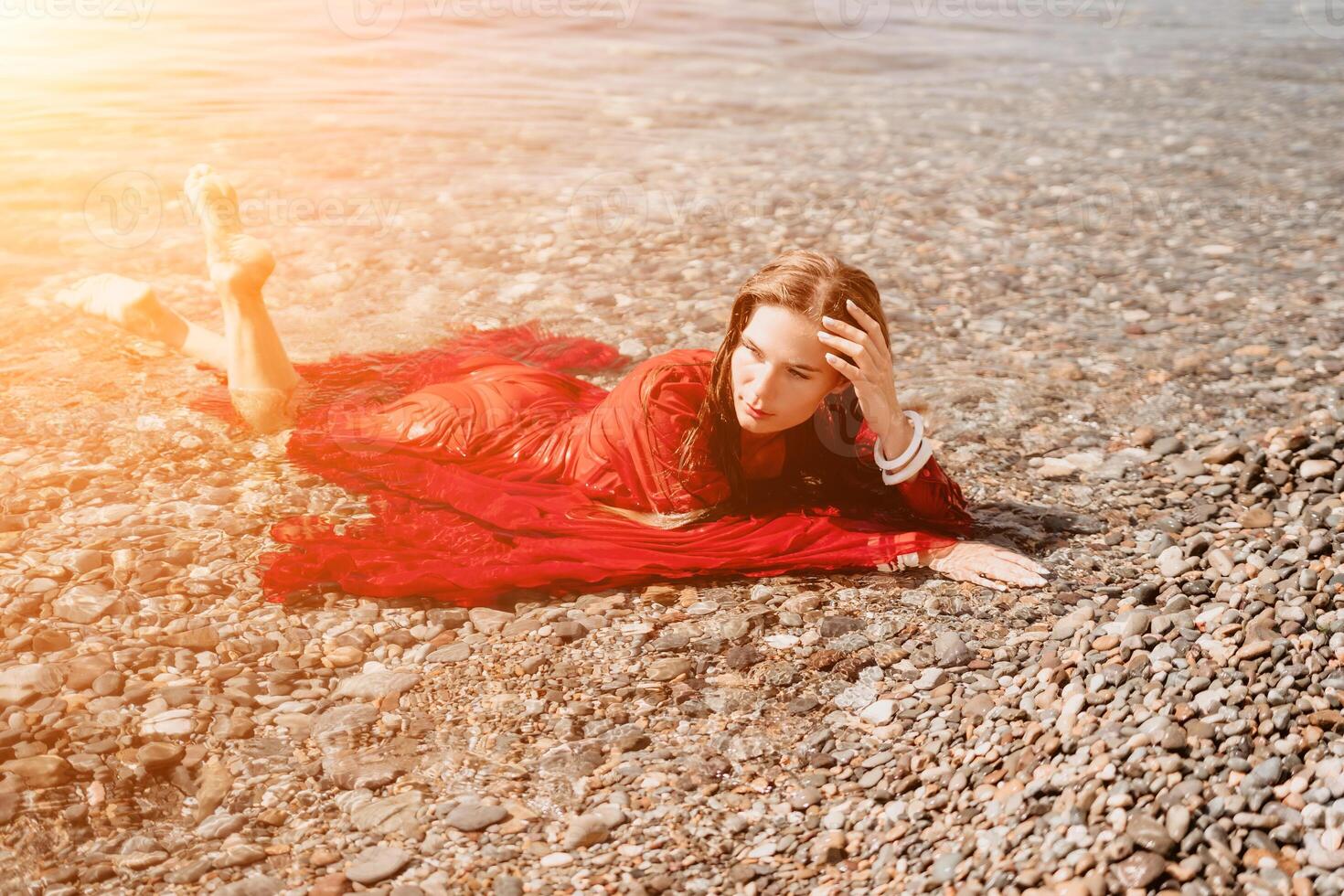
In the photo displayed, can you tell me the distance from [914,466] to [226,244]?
14.9 ft

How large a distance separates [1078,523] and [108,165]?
12.6 metres

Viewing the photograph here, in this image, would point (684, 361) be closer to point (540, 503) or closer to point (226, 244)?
point (540, 503)

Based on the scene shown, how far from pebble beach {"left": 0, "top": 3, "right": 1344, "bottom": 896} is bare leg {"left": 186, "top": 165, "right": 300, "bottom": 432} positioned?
0.93 feet

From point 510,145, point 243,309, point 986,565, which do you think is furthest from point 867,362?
point 510,145

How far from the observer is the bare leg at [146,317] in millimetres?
8055

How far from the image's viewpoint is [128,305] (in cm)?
803

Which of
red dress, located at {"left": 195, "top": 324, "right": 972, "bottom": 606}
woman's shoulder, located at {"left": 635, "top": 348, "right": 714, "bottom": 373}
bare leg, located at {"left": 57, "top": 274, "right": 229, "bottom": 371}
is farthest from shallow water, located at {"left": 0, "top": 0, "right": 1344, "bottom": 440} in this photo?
woman's shoulder, located at {"left": 635, "top": 348, "right": 714, "bottom": 373}

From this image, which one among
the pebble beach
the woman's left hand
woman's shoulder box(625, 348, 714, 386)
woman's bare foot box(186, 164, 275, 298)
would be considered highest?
woman's bare foot box(186, 164, 275, 298)

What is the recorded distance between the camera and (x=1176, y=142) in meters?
16.6

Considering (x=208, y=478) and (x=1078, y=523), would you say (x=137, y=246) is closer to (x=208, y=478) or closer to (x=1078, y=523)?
(x=208, y=478)

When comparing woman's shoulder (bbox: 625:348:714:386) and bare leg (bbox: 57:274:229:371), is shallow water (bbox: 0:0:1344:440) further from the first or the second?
woman's shoulder (bbox: 625:348:714:386)

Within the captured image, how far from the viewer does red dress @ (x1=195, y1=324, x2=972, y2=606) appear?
21.0 ft

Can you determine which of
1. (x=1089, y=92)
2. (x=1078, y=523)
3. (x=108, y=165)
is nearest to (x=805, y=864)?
(x=1078, y=523)

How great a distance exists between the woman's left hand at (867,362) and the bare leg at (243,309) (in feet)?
12.3
